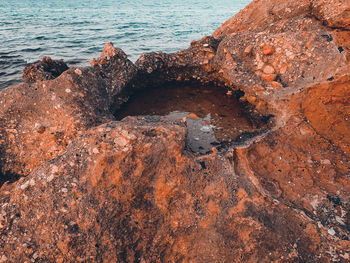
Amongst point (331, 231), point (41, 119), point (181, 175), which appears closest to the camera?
point (331, 231)

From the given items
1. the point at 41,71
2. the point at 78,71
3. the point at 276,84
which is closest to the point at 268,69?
the point at 276,84

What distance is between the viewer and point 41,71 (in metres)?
3.46

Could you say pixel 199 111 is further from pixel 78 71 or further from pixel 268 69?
pixel 78 71

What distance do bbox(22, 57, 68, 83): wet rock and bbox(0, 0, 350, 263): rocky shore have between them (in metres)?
0.02

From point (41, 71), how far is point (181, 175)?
295cm

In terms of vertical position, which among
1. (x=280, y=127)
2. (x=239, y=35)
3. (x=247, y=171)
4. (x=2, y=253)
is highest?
(x=239, y=35)

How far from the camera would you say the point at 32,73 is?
3.41 m

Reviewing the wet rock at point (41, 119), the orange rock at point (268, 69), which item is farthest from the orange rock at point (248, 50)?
the wet rock at point (41, 119)

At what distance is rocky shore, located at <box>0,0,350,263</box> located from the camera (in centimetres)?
186

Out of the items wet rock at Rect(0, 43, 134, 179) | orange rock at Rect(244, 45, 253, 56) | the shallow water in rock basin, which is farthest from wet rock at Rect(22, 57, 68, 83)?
orange rock at Rect(244, 45, 253, 56)

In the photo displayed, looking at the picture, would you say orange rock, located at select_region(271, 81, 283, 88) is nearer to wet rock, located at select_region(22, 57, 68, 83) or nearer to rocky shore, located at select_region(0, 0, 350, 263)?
rocky shore, located at select_region(0, 0, 350, 263)

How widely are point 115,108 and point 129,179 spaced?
6.42 ft

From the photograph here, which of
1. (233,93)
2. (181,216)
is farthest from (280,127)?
(181,216)

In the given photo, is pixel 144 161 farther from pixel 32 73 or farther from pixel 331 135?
pixel 32 73
